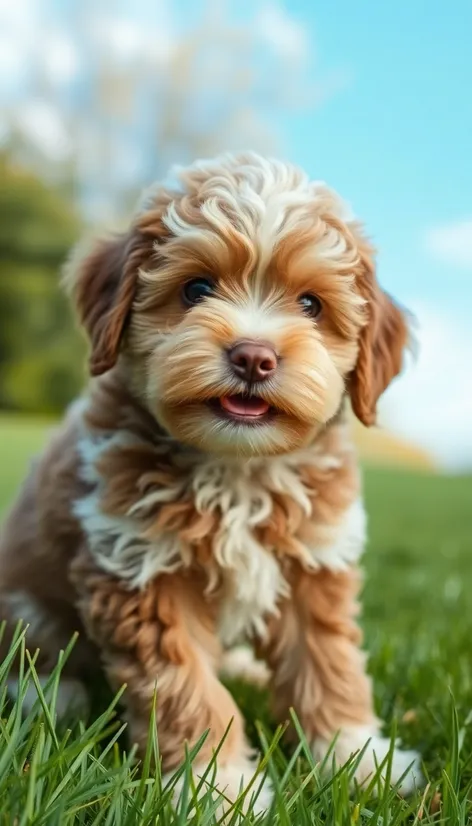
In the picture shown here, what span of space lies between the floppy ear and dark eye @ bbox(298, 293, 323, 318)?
210 millimetres

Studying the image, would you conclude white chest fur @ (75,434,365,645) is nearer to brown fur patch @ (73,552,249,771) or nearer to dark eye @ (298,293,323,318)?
brown fur patch @ (73,552,249,771)

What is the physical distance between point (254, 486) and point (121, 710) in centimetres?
103

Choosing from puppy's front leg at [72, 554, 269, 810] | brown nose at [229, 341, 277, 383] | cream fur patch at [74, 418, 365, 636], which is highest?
brown nose at [229, 341, 277, 383]

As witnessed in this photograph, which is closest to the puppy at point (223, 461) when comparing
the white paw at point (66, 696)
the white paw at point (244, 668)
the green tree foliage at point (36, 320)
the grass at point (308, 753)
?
the white paw at point (66, 696)

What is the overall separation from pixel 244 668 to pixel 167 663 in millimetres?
1419

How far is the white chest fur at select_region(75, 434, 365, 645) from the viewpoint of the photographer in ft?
10.0

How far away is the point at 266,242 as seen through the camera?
283 cm

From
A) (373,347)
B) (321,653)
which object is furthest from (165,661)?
(373,347)

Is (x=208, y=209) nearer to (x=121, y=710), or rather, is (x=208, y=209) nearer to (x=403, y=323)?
(x=403, y=323)

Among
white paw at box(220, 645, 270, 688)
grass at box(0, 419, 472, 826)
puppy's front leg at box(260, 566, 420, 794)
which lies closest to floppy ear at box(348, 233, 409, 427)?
puppy's front leg at box(260, 566, 420, 794)

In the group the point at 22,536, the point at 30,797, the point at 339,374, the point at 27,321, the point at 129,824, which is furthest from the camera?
the point at 27,321

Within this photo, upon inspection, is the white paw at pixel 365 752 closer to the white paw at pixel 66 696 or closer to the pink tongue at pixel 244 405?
the white paw at pixel 66 696

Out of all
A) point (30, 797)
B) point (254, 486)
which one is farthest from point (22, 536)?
point (30, 797)

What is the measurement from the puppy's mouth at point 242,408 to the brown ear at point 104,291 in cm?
48
